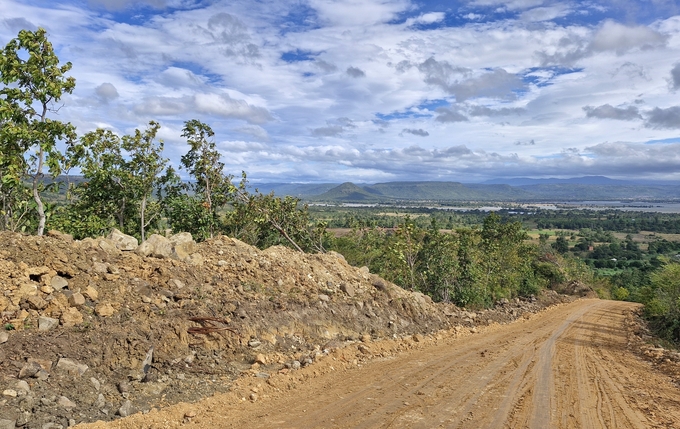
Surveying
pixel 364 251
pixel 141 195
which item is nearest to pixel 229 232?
pixel 141 195

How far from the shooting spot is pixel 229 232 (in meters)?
18.7

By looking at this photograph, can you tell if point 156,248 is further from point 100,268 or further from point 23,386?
point 23,386

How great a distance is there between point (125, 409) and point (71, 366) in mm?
1249

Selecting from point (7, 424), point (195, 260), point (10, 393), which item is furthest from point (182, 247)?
point (7, 424)

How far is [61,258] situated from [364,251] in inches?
637

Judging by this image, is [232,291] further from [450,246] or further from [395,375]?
[450,246]

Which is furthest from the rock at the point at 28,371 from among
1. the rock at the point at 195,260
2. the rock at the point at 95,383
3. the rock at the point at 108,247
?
the rock at the point at 195,260

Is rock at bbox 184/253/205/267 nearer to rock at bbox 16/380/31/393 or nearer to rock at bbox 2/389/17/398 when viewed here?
rock at bbox 16/380/31/393

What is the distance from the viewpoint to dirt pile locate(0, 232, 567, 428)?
657 centimetres

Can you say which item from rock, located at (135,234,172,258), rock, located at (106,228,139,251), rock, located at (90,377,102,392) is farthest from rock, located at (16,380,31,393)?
rock, located at (106,228,139,251)

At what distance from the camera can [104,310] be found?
8.15 metres

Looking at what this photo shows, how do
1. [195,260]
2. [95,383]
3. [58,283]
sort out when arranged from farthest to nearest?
[195,260] < [58,283] < [95,383]

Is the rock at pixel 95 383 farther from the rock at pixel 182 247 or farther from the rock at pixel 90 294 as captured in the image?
the rock at pixel 182 247

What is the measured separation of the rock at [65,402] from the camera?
6.17 metres
